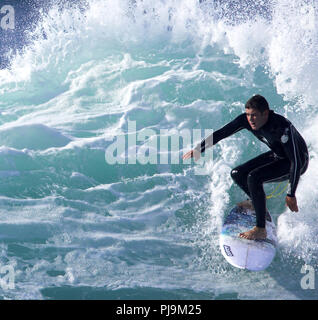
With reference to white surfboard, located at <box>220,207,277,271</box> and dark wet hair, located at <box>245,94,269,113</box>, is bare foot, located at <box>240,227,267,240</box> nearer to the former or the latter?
white surfboard, located at <box>220,207,277,271</box>

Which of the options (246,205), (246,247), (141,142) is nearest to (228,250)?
(246,247)

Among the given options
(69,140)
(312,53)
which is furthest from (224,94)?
(69,140)

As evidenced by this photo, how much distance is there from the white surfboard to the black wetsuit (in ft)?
0.86

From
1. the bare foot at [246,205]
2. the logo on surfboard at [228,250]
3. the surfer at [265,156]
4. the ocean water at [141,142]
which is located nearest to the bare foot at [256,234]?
the surfer at [265,156]

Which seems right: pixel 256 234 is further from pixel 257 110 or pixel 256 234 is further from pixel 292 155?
pixel 257 110

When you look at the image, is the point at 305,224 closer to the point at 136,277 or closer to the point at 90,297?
the point at 136,277

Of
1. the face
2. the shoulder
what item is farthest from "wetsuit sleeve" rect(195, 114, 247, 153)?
the shoulder

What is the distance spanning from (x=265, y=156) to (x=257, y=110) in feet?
2.66

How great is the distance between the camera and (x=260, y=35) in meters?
9.23

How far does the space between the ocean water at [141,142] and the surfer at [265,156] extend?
0.80 m

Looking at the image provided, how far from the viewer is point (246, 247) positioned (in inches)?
177

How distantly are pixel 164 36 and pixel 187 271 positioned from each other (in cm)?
823

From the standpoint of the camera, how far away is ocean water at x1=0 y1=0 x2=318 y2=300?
4527mm

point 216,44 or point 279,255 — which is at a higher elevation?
point 216,44
